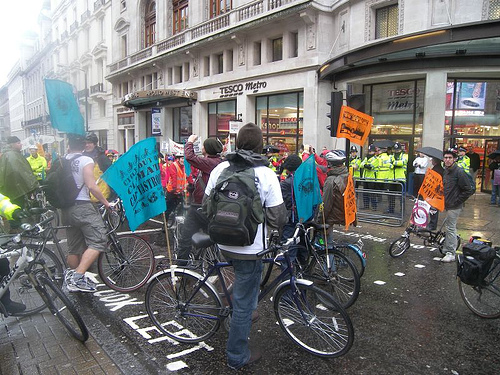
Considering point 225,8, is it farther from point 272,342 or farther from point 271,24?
point 272,342

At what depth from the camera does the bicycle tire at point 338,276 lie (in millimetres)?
4555

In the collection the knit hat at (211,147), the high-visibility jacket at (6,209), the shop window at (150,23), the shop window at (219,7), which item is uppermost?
the shop window at (150,23)

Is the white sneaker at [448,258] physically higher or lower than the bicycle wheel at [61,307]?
lower

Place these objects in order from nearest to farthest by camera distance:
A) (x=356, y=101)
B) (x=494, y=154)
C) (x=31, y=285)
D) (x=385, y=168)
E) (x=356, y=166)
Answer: (x=31, y=285), (x=356, y=101), (x=385, y=168), (x=494, y=154), (x=356, y=166)

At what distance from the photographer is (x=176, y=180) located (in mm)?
9016

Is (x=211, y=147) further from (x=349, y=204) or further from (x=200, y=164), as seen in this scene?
(x=349, y=204)

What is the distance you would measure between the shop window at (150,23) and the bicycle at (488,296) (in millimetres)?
32663

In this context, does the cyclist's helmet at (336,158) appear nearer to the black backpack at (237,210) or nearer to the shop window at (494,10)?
the black backpack at (237,210)

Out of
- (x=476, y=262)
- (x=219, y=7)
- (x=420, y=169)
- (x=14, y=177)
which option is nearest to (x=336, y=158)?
(x=476, y=262)

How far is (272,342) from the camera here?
3781mm

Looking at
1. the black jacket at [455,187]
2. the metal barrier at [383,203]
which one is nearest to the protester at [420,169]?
the metal barrier at [383,203]

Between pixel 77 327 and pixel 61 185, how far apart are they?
5.48ft

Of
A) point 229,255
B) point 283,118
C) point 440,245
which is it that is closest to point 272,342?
point 229,255

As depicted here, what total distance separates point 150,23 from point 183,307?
33238 mm
